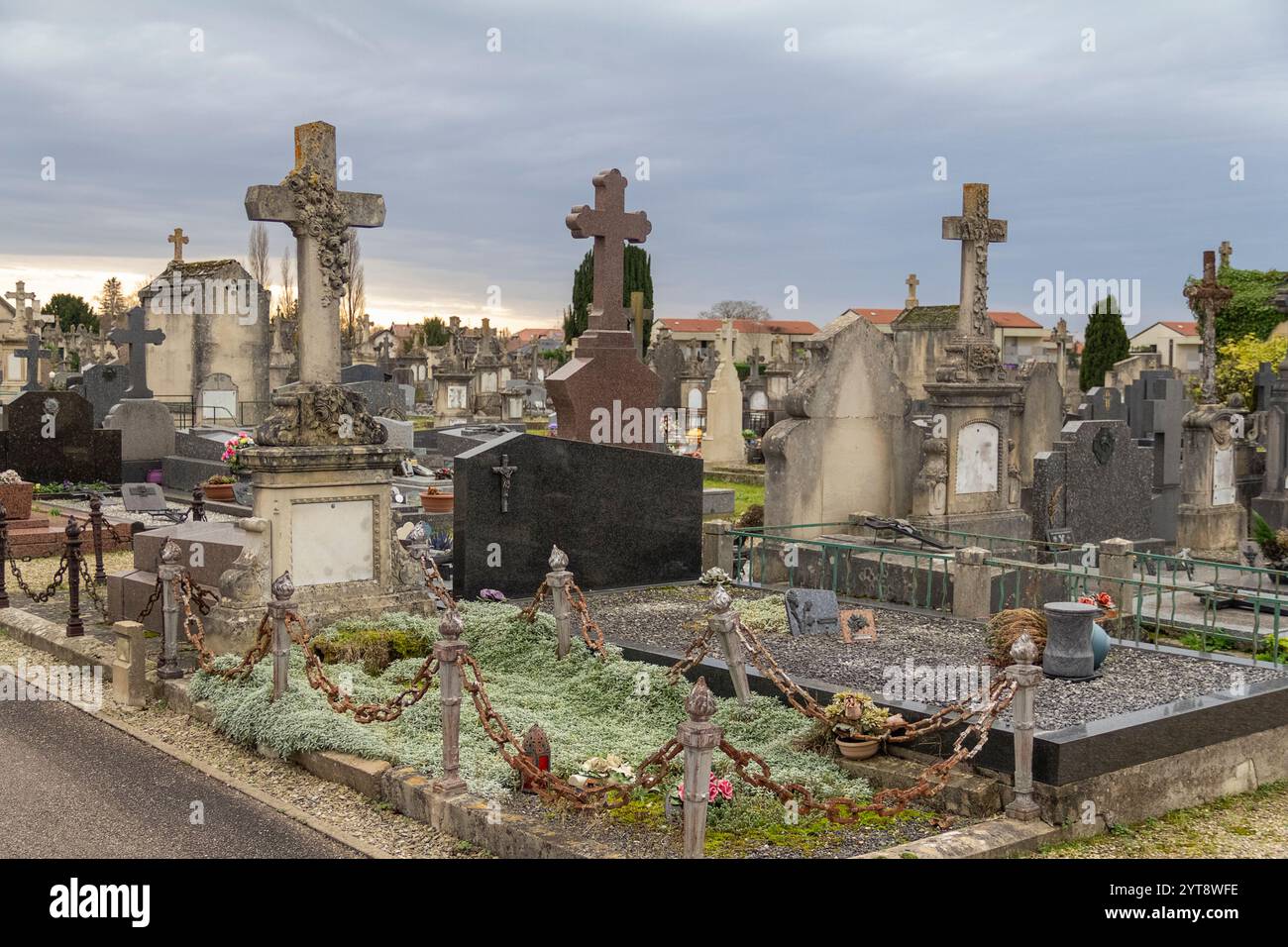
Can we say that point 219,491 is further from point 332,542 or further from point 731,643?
point 731,643

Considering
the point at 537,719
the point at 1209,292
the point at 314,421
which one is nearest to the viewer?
the point at 537,719

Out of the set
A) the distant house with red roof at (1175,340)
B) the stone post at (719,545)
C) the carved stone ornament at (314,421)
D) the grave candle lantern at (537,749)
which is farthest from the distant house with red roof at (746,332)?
the grave candle lantern at (537,749)

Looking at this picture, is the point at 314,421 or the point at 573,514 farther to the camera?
the point at 573,514

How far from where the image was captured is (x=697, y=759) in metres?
5.83

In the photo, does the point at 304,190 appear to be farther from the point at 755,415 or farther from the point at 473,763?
the point at 755,415

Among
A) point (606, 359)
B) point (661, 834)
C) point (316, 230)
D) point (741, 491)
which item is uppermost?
point (316, 230)

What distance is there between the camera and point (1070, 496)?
15461 millimetres

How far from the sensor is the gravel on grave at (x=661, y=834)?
6289 mm

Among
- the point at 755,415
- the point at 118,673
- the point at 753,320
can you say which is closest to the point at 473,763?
the point at 118,673

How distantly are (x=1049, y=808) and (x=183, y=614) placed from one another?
700 cm

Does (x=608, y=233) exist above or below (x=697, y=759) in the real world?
above

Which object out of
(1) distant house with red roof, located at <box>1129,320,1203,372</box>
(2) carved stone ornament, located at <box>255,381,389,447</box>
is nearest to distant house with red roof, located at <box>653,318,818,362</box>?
(1) distant house with red roof, located at <box>1129,320,1203,372</box>

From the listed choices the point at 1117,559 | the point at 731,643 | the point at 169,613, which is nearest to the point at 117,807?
the point at 169,613

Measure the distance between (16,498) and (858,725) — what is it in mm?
14104
